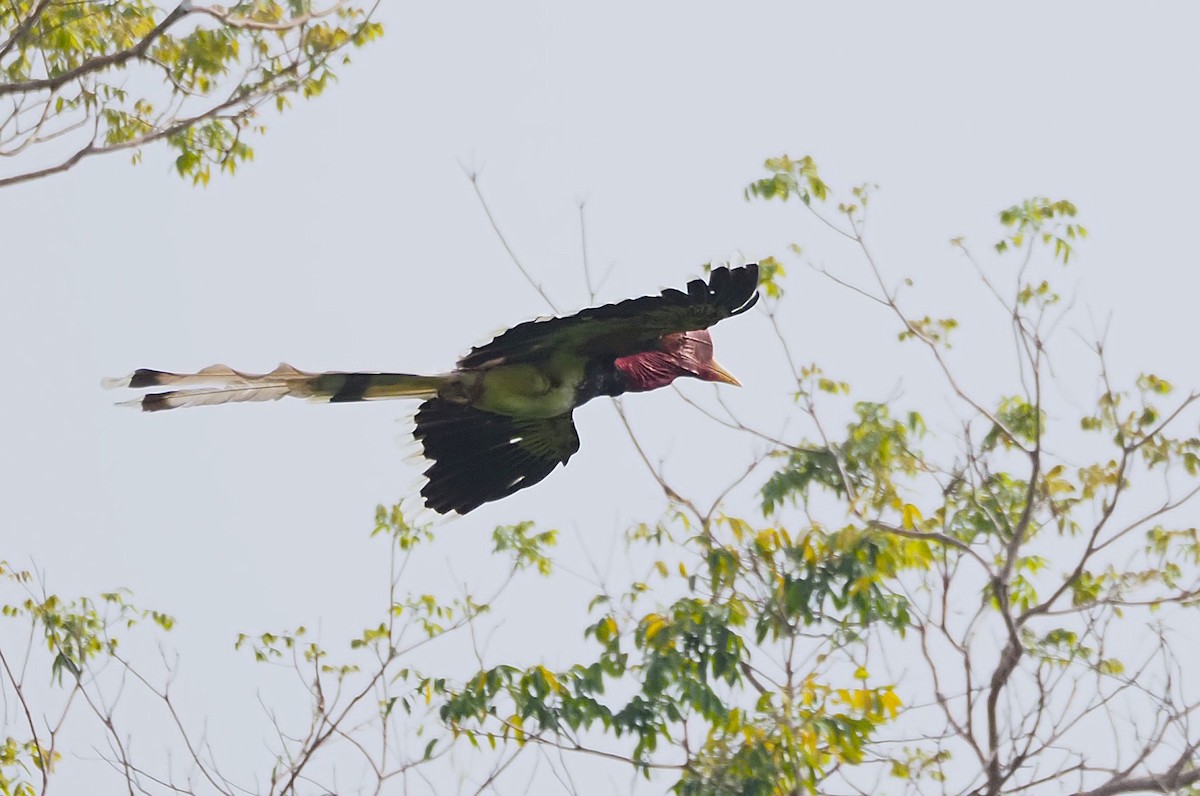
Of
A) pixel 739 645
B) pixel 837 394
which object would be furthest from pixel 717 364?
pixel 837 394

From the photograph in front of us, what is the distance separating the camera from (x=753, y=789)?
5.66 m

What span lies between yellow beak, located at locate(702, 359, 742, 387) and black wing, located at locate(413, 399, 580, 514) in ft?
1.69

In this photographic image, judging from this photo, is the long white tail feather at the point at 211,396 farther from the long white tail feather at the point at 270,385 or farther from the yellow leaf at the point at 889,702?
the yellow leaf at the point at 889,702

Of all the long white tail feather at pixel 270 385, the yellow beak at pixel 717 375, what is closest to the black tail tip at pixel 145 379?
the long white tail feather at pixel 270 385

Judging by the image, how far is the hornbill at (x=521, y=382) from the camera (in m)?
4.74

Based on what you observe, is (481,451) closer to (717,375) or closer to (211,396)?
(717,375)

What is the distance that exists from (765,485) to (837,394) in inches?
23.0

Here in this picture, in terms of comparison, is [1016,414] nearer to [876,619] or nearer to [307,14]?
[876,619]

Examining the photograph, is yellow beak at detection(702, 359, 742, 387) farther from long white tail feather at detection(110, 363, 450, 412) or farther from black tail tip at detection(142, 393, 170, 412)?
black tail tip at detection(142, 393, 170, 412)

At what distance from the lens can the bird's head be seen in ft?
17.4

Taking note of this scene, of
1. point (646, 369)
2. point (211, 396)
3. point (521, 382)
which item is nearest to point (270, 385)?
point (211, 396)

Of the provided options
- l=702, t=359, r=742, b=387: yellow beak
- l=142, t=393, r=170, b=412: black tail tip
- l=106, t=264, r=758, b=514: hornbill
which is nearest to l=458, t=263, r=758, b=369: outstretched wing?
l=106, t=264, r=758, b=514: hornbill

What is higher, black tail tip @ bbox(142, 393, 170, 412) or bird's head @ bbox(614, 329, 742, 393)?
bird's head @ bbox(614, 329, 742, 393)

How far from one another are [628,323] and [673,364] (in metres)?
0.50
